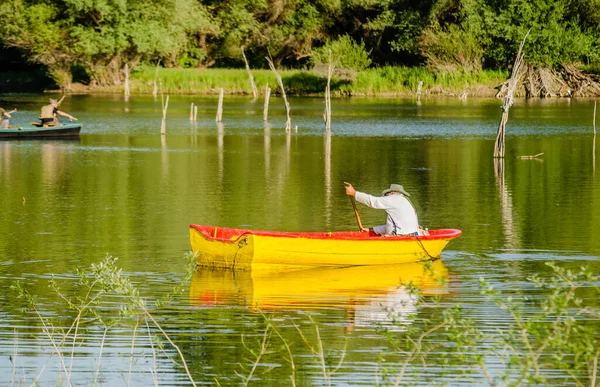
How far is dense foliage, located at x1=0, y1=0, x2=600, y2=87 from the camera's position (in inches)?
2753

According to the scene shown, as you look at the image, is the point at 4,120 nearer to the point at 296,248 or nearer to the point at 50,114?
the point at 50,114

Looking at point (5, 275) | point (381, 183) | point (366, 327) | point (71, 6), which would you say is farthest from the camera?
point (71, 6)

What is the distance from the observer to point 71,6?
229 ft

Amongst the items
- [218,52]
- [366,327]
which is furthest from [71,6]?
[366,327]

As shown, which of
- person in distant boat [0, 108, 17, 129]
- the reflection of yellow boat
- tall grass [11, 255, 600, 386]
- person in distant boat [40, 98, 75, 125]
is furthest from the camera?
person in distant boat [40, 98, 75, 125]

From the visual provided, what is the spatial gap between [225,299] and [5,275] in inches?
151

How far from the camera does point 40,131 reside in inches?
1690

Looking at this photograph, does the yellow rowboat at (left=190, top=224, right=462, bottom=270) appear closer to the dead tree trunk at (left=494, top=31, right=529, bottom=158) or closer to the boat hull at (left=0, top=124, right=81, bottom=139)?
the dead tree trunk at (left=494, top=31, right=529, bottom=158)

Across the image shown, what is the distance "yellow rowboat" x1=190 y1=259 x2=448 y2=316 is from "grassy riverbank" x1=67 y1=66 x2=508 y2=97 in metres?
56.1

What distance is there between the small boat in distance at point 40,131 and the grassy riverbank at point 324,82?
30637 mm

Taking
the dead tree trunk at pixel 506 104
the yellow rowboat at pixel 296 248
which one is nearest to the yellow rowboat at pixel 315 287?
the yellow rowboat at pixel 296 248

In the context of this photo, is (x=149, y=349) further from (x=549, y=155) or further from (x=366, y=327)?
(x=549, y=155)

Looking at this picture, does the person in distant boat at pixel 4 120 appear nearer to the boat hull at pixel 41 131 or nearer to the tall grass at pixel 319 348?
the boat hull at pixel 41 131

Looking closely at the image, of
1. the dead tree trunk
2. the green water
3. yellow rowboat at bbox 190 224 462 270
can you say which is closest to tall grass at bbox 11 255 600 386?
the green water
